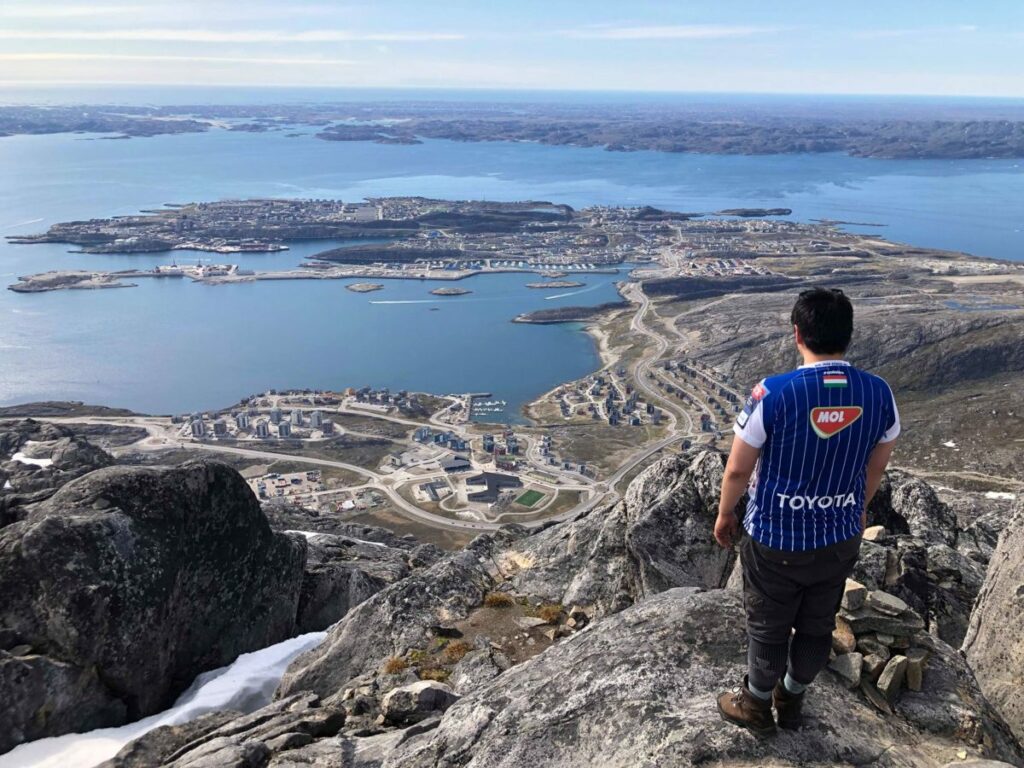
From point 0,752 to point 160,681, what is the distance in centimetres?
227

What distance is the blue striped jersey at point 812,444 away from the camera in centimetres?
515

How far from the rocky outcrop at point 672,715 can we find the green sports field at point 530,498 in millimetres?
50689

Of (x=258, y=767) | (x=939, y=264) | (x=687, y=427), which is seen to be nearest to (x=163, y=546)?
(x=258, y=767)

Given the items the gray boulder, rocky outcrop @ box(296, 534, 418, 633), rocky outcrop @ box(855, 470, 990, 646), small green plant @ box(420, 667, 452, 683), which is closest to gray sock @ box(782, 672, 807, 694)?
the gray boulder

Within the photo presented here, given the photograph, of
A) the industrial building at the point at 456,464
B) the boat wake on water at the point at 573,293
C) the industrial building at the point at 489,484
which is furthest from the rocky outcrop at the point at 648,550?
the boat wake on water at the point at 573,293

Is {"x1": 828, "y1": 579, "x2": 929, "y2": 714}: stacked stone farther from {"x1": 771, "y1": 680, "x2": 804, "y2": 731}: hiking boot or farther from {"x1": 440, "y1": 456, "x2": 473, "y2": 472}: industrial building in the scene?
{"x1": 440, "y1": 456, "x2": 473, "y2": 472}: industrial building

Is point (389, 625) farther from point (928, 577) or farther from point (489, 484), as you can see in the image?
point (489, 484)

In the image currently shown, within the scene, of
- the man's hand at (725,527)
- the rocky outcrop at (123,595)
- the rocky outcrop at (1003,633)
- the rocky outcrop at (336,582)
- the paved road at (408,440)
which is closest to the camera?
the man's hand at (725,527)

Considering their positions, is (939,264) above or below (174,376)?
above

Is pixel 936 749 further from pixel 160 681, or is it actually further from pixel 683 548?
pixel 160 681

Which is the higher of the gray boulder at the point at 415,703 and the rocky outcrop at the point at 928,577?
the rocky outcrop at the point at 928,577

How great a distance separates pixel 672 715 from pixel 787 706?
0.87 meters

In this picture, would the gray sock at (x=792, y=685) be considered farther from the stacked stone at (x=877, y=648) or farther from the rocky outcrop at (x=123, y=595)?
the rocky outcrop at (x=123, y=595)

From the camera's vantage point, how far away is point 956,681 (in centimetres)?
668
